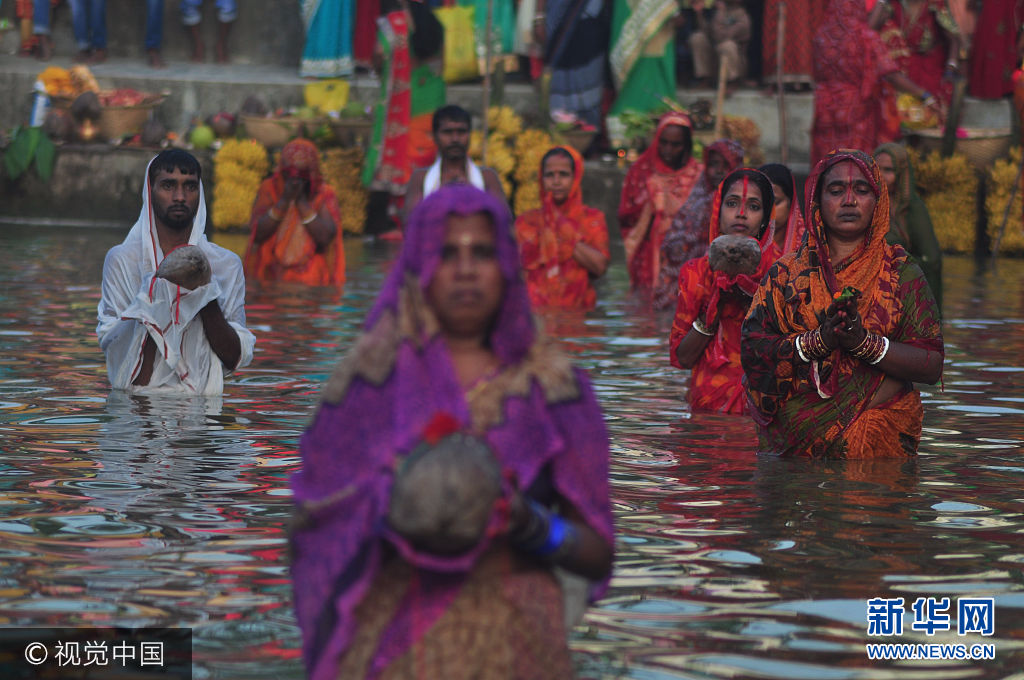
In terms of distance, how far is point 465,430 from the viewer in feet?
10.2

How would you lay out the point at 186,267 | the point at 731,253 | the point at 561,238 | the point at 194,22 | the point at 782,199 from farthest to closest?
the point at 194,22 < the point at 561,238 < the point at 782,199 < the point at 731,253 < the point at 186,267

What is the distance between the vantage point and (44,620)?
4355mm

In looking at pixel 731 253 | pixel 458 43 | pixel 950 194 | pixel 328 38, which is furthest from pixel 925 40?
pixel 731 253

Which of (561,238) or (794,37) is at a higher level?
(794,37)

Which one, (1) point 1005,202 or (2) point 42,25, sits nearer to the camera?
(1) point 1005,202

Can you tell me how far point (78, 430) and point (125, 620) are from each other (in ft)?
9.31

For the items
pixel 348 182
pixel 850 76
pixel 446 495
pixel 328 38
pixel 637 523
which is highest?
pixel 328 38

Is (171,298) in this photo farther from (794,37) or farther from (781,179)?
(794,37)

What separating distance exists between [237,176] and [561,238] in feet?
23.2

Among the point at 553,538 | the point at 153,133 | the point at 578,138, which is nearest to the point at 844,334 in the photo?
the point at 553,538

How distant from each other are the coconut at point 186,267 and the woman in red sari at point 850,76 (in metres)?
10.4

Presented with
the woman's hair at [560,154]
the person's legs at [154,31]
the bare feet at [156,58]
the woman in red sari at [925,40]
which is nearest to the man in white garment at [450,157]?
the woman's hair at [560,154]

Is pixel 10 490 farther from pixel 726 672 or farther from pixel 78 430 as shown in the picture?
pixel 726 672

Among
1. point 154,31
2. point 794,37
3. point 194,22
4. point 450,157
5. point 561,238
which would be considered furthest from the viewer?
point 194,22
